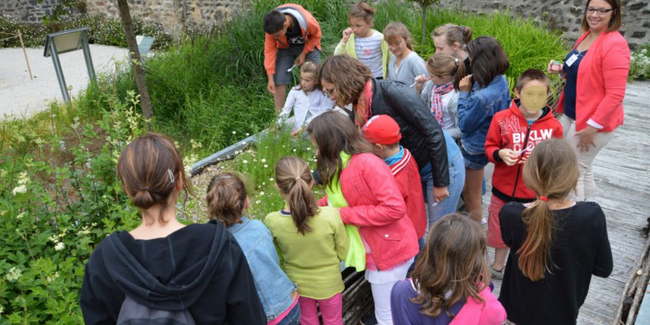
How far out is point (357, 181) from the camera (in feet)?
8.74

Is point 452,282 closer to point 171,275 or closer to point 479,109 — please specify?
point 171,275

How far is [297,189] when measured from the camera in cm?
241

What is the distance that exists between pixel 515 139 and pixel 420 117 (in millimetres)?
681

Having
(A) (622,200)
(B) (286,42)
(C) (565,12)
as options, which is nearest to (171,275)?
(A) (622,200)

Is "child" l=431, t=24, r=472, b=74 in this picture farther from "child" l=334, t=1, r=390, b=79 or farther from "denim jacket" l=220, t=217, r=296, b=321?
"denim jacket" l=220, t=217, r=296, b=321

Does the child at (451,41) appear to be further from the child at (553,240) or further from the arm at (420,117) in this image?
the child at (553,240)

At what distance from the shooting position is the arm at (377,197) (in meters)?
2.60

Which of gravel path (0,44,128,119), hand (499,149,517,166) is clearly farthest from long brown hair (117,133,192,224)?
gravel path (0,44,128,119)

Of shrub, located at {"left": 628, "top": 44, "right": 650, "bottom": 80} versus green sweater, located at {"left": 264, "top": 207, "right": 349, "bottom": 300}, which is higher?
green sweater, located at {"left": 264, "top": 207, "right": 349, "bottom": 300}

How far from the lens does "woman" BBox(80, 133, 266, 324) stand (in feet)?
5.14

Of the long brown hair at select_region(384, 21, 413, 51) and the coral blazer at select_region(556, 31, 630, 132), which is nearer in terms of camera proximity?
the coral blazer at select_region(556, 31, 630, 132)

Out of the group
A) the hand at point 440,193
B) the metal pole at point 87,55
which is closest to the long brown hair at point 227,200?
the hand at point 440,193

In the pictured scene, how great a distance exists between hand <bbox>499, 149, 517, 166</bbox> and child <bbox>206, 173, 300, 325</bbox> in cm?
152

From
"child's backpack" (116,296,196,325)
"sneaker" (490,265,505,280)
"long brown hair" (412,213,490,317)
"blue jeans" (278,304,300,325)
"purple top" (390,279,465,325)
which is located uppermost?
"child's backpack" (116,296,196,325)
